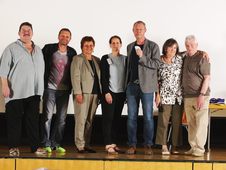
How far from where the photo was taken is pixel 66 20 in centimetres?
574

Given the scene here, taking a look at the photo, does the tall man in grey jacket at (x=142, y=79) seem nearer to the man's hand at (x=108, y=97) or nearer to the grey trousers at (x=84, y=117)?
the man's hand at (x=108, y=97)

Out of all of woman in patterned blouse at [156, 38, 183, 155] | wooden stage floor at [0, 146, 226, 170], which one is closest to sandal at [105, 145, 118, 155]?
wooden stage floor at [0, 146, 226, 170]

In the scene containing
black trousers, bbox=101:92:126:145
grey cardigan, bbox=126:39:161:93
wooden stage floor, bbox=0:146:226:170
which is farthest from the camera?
black trousers, bbox=101:92:126:145

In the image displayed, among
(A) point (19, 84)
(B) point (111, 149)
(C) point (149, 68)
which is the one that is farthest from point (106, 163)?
(A) point (19, 84)

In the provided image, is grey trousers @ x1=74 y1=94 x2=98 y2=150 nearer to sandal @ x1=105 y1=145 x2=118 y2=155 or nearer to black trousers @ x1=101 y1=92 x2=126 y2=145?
black trousers @ x1=101 y1=92 x2=126 y2=145

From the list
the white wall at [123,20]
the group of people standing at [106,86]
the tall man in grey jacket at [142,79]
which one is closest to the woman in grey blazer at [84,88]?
the group of people standing at [106,86]

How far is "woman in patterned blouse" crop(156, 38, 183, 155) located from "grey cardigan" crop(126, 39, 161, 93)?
0.08m

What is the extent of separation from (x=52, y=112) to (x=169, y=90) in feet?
4.05

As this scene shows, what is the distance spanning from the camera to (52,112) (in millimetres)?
5023

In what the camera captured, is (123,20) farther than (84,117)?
Yes

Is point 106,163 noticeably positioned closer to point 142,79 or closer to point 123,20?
point 142,79

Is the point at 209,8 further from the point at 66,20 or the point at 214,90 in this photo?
the point at 66,20

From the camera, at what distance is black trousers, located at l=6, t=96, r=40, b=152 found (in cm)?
469

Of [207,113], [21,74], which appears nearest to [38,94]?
[21,74]
